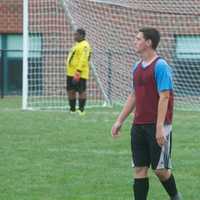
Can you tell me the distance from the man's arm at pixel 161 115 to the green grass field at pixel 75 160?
3.96 ft

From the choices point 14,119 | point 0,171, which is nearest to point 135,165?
point 0,171

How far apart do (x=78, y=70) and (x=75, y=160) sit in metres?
7.62

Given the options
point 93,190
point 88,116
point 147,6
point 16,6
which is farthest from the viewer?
point 16,6

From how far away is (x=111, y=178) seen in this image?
10297 millimetres

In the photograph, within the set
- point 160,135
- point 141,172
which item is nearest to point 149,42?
point 160,135

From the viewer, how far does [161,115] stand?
8180mm

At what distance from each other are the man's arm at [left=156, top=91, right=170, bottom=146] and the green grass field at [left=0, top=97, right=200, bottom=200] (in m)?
1.21

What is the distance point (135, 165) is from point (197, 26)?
17.2 metres

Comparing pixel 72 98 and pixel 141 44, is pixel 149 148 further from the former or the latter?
pixel 72 98

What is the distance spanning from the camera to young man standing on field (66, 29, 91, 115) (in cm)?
1905

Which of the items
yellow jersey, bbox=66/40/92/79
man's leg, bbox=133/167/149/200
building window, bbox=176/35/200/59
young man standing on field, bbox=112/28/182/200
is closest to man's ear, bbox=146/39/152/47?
young man standing on field, bbox=112/28/182/200

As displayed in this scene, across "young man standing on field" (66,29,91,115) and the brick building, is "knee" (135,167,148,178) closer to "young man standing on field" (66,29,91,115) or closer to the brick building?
"young man standing on field" (66,29,91,115)

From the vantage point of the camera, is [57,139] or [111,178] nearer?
[111,178]

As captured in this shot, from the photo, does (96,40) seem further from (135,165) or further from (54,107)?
(135,165)
